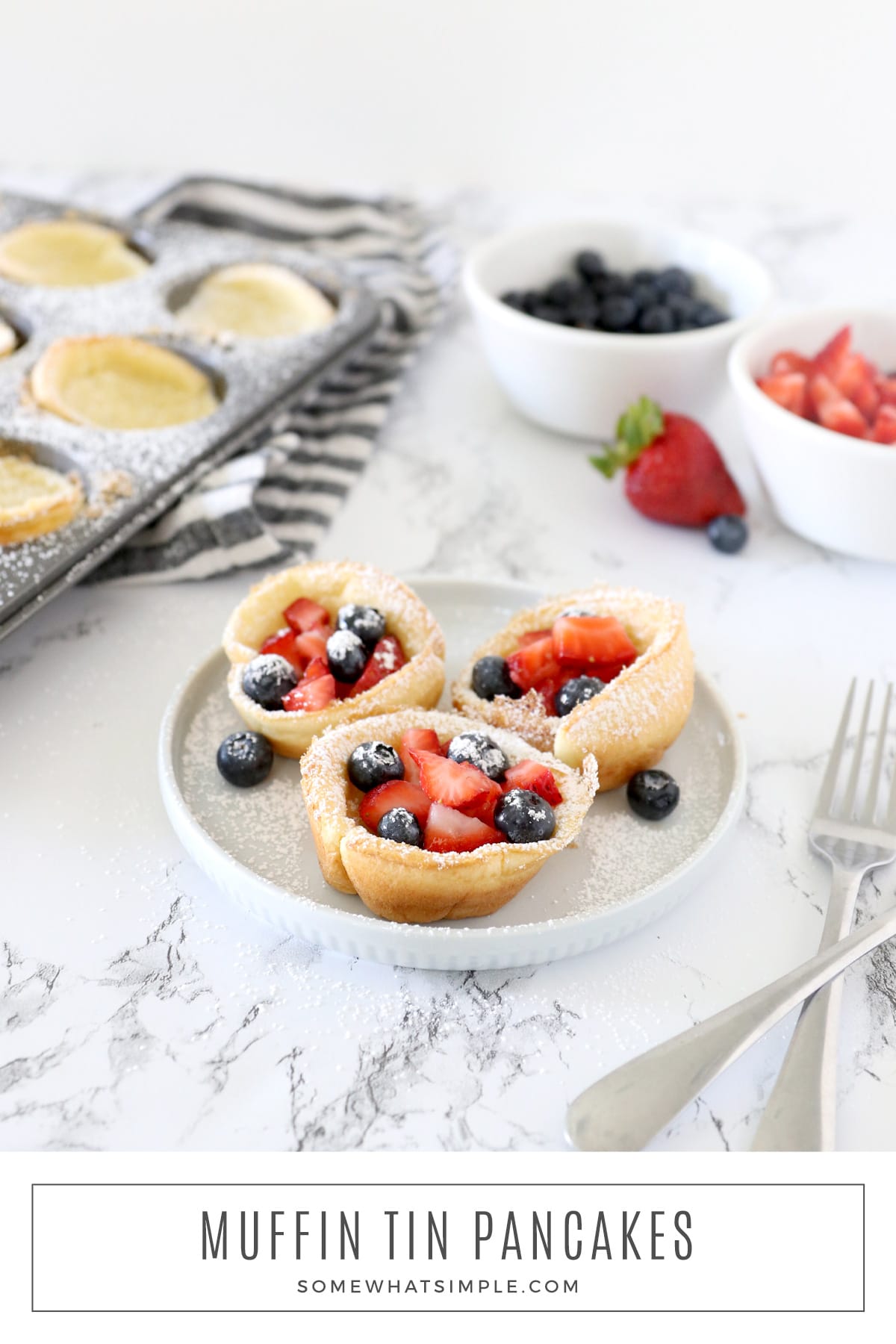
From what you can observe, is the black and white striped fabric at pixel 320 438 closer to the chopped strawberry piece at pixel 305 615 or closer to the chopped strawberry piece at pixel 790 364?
the chopped strawberry piece at pixel 305 615

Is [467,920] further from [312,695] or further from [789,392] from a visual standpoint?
[789,392]

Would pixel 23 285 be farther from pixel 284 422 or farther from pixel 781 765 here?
pixel 781 765

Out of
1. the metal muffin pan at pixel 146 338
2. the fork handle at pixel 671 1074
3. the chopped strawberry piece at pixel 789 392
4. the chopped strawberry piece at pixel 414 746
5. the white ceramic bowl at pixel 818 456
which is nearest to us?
the fork handle at pixel 671 1074

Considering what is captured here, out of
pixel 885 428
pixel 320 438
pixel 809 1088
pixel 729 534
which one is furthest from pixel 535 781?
pixel 320 438

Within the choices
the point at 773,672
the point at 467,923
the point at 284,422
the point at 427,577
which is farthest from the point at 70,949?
the point at 284,422

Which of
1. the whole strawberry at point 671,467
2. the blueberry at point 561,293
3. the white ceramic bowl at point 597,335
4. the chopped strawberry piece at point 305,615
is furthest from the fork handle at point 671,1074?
the blueberry at point 561,293

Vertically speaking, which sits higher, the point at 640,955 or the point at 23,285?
the point at 23,285
